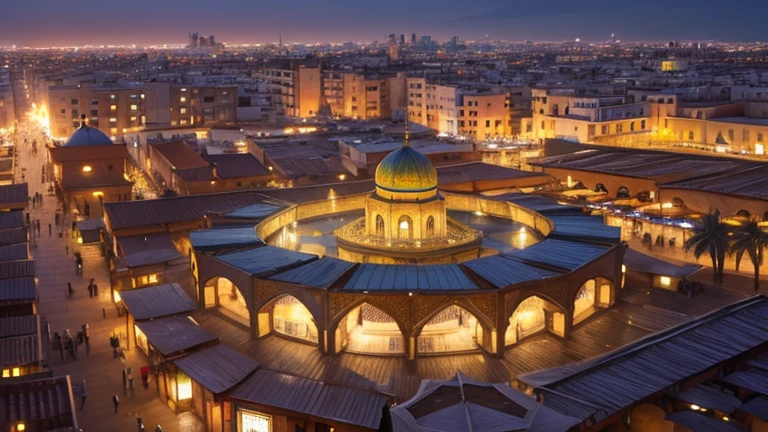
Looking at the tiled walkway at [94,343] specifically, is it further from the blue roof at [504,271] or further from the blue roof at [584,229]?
the blue roof at [584,229]

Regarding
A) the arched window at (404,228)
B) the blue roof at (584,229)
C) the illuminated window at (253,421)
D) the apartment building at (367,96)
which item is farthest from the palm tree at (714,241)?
the apartment building at (367,96)

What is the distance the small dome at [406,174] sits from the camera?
2567cm

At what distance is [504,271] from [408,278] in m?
2.65

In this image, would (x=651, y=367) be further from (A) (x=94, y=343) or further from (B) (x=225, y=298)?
(A) (x=94, y=343)

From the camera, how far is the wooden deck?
814 inches

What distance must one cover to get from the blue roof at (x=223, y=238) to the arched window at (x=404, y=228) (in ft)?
14.4

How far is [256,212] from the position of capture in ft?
101

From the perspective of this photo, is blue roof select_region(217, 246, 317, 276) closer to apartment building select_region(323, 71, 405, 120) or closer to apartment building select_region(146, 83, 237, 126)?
apartment building select_region(146, 83, 237, 126)

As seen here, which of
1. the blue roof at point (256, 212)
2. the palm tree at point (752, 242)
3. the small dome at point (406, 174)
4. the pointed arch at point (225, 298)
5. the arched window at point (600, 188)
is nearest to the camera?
the pointed arch at point (225, 298)

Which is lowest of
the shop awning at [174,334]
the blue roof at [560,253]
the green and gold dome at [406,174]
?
the shop awning at [174,334]

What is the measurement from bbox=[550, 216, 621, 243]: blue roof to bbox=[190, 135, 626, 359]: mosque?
50 millimetres

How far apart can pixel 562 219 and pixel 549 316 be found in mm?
5932

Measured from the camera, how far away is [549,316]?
23.3 metres

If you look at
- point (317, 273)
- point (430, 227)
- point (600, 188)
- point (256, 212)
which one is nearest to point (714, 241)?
point (430, 227)
